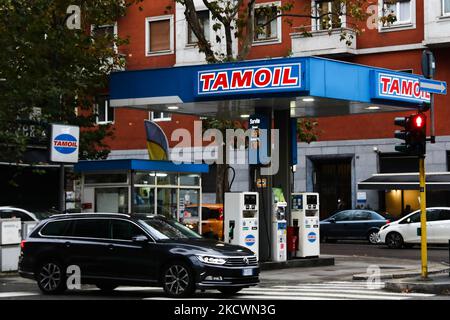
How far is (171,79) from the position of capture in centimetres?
2323

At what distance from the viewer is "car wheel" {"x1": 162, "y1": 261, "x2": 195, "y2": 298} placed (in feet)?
50.7

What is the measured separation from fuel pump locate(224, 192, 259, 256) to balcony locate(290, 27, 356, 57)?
18.7 meters

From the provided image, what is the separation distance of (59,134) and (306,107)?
725cm

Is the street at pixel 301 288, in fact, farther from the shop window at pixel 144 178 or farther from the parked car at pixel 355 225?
the parked car at pixel 355 225

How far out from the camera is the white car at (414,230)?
31.8 meters

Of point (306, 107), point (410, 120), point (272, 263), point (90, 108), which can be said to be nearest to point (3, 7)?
point (90, 108)

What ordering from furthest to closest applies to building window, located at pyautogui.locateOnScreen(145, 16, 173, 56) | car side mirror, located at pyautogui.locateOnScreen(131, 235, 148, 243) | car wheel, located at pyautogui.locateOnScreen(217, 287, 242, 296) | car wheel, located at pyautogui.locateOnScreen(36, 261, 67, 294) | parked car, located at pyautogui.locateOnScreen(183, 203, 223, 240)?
building window, located at pyautogui.locateOnScreen(145, 16, 173, 56)
parked car, located at pyautogui.locateOnScreen(183, 203, 223, 240)
car wheel, located at pyautogui.locateOnScreen(36, 261, 67, 294)
car wheel, located at pyautogui.locateOnScreen(217, 287, 242, 296)
car side mirror, located at pyautogui.locateOnScreen(131, 235, 148, 243)

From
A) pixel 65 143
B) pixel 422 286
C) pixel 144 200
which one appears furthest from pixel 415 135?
pixel 144 200

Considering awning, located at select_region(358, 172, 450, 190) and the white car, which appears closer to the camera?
the white car

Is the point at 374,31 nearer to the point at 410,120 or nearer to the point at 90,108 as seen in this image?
the point at 90,108

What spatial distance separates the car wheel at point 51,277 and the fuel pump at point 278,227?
7698 millimetres

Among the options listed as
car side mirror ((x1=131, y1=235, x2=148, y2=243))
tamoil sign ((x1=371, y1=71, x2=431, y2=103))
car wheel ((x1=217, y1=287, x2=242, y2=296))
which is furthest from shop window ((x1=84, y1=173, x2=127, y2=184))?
car wheel ((x1=217, y1=287, x2=242, y2=296))

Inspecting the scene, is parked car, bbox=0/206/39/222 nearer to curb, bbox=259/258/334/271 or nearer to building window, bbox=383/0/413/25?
curb, bbox=259/258/334/271

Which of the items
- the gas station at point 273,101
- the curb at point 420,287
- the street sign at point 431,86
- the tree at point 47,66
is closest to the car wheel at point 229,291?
the curb at point 420,287
